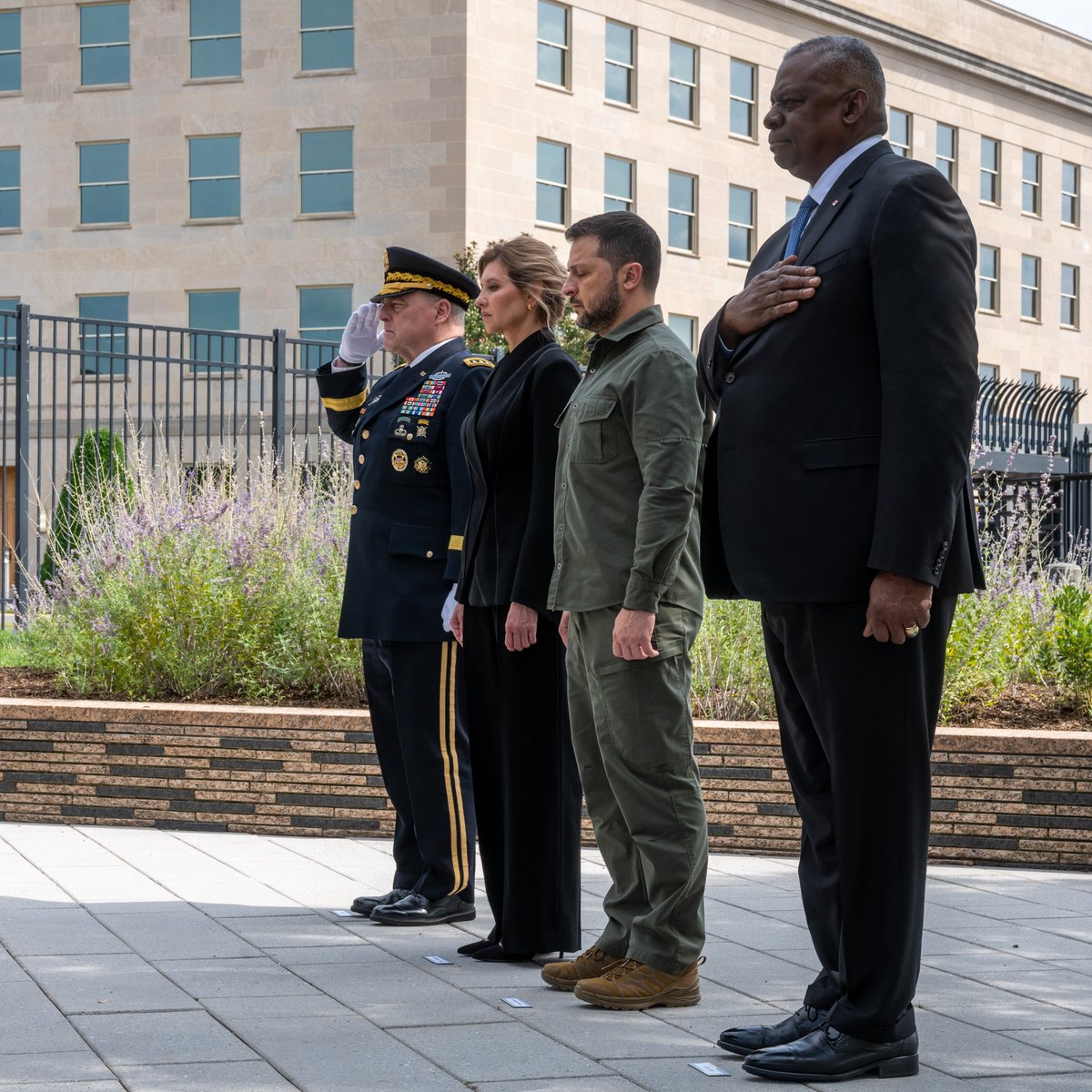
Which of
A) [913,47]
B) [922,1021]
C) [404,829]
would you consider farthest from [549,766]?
[913,47]

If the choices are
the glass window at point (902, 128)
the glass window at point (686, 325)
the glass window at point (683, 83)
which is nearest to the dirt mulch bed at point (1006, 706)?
the glass window at point (686, 325)

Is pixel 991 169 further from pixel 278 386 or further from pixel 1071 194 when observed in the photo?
pixel 278 386

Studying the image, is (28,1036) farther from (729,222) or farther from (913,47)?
(913,47)

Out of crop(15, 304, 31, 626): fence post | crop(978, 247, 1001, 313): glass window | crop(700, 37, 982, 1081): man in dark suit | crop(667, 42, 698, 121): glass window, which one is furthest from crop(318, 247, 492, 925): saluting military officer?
crop(978, 247, 1001, 313): glass window

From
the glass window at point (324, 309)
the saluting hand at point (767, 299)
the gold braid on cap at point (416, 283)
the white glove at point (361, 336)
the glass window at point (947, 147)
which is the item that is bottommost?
the saluting hand at point (767, 299)

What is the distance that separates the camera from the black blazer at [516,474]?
507 centimetres

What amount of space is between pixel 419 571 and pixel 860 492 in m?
2.25

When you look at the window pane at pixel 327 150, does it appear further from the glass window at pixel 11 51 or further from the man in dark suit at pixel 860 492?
the man in dark suit at pixel 860 492

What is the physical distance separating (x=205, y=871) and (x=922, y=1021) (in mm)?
3270

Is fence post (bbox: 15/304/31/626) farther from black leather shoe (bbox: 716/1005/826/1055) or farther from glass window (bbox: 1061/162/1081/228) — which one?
→ glass window (bbox: 1061/162/1081/228)

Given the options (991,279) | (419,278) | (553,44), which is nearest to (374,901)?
(419,278)

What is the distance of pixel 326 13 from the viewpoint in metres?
37.1

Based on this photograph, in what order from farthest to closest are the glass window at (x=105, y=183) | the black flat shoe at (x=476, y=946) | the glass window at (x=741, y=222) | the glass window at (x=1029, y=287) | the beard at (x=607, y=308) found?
1. the glass window at (x=1029, y=287)
2. the glass window at (x=741, y=222)
3. the glass window at (x=105, y=183)
4. the black flat shoe at (x=476, y=946)
5. the beard at (x=607, y=308)

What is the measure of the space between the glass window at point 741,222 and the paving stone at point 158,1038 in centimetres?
3839
